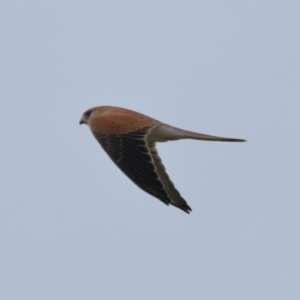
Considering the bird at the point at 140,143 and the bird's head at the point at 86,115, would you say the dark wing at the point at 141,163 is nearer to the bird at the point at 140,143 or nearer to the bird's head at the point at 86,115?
the bird at the point at 140,143

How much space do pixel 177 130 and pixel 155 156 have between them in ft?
2.03

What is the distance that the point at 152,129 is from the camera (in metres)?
11.2

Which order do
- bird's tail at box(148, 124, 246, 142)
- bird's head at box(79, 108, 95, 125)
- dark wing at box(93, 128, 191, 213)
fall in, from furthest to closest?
bird's head at box(79, 108, 95, 125) < bird's tail at box(148, 124, 246, 142) < dark wing at box(93, 128, 191, 213)

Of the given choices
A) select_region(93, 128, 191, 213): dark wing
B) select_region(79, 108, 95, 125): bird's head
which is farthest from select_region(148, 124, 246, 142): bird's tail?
select_region(79, 108, 95, 125): bird's head

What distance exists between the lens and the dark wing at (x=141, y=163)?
10047 millimetres

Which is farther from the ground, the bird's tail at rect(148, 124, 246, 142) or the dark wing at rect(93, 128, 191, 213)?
the bird's tail at rect(148, 124, 246, 142)

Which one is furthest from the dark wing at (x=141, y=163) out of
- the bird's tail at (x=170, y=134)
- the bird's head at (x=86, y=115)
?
the bird's head at (x=86, y=115)

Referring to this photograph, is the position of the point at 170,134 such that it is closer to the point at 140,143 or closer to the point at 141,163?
the point at 140,143

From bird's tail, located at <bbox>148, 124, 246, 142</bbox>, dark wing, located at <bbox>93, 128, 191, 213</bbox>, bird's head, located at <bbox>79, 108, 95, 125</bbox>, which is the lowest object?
dark wing, located at <bbox>93, 128, 191, 213</bbox>

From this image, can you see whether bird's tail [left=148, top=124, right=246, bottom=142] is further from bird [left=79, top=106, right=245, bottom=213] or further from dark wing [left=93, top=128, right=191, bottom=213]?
dark wing [left=93, top=128, right=191, bottom=213]

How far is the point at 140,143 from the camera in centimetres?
1069

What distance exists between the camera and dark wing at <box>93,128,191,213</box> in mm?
10047

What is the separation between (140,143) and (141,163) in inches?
15.7

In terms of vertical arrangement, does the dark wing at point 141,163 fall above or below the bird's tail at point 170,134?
below
